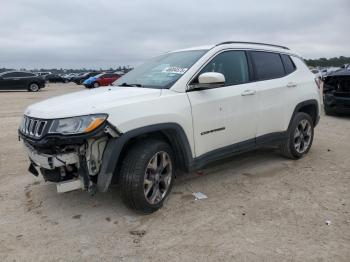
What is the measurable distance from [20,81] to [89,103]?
23.2 meters

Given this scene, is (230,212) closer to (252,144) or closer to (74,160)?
(252,144)

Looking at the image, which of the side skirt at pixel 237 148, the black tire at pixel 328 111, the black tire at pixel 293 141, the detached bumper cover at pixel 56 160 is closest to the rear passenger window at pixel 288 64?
the black tire at pixel 293 141

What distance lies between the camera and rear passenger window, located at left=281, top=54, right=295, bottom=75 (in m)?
5.65

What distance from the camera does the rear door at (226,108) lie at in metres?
4.15

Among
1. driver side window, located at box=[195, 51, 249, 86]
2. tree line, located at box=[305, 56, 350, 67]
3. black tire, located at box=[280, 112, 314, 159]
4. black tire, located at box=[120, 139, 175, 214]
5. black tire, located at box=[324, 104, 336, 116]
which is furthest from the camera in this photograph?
tree line, located at box=[305, 56, 350, 67]

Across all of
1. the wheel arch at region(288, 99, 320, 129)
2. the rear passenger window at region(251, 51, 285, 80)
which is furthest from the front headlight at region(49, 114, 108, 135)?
the wheel arch at region(288, 99, 320, 129)

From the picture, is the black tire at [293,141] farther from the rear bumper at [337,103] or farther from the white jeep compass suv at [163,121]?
the rear bumper at [337,103]

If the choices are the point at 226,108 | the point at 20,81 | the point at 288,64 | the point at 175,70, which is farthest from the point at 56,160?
the point at 20,81

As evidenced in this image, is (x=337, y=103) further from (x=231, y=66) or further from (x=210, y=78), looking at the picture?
(x=210, y=78)

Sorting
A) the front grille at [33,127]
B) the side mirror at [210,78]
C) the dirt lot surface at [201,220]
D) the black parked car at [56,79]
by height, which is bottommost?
the dirt lot surface at [201,220]

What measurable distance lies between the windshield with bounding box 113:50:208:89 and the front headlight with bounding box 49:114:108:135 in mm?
1023

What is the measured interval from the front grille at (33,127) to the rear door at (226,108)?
5.18ft

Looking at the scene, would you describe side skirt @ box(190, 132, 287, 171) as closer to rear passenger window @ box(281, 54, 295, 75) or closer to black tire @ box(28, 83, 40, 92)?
rear passenger window @ box(281, 54, 295, 75)

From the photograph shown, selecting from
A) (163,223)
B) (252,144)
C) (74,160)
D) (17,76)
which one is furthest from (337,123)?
(17,76)
